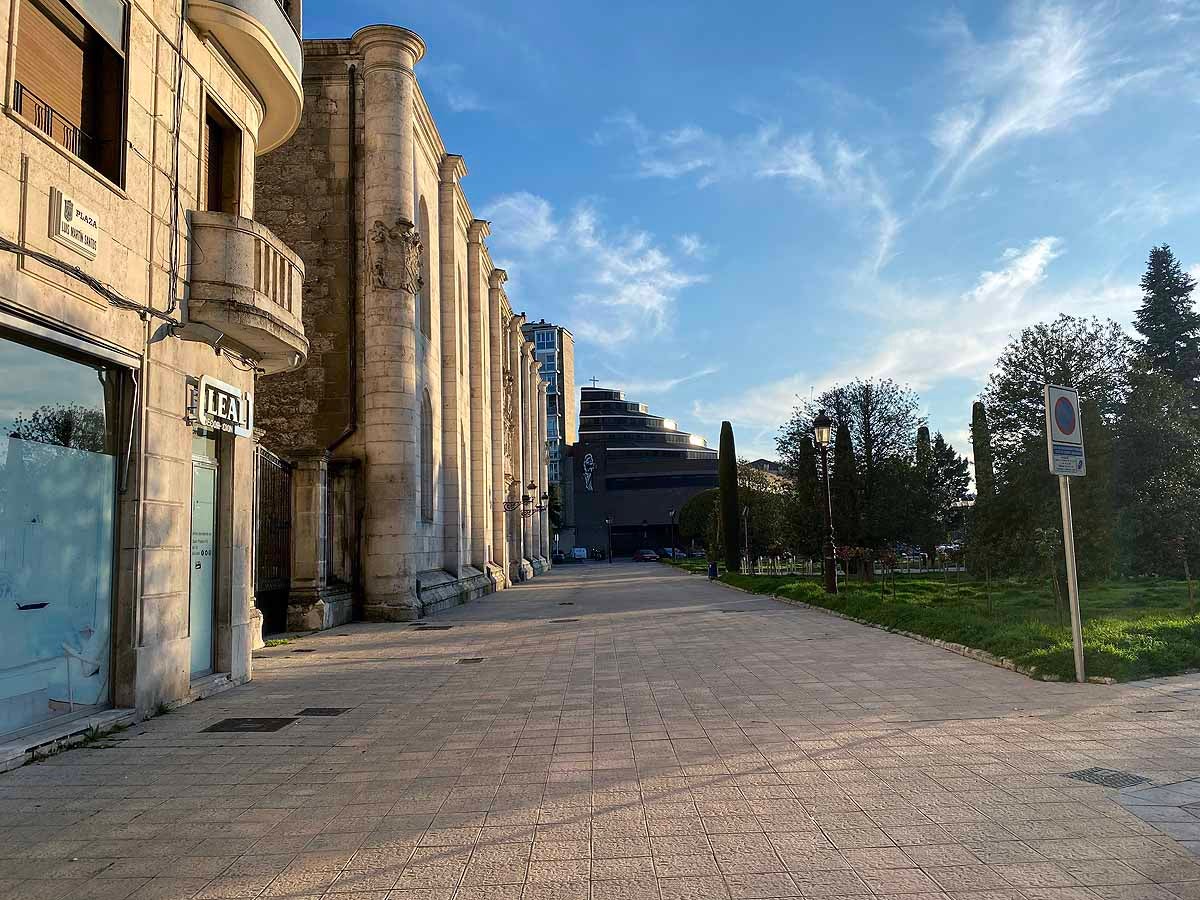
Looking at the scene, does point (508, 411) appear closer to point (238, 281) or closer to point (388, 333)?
point (388, 333)

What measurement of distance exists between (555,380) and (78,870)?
108 m

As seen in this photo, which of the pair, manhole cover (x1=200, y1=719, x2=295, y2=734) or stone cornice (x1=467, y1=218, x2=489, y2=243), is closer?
manhole cover (x1=200, y1=719, x2=295, y2=734)

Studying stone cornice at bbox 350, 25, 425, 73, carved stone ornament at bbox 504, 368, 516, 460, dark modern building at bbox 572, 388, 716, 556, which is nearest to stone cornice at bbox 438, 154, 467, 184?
stone cornice at bbox 350, 25, 425, 73

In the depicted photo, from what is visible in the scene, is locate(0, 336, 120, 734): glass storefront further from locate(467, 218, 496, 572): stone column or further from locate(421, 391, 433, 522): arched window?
locate(467, 218, 496, 572): stone column

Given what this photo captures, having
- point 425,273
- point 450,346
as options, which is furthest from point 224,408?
point 450,346

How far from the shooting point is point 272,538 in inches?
620

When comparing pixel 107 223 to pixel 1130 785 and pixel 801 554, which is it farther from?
pixel 801 554

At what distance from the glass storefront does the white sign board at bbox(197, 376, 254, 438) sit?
3.97 feet

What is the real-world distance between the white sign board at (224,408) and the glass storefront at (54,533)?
121 centimetres

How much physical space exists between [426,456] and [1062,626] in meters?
16.8

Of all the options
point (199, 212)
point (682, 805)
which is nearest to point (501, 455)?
point (199, 212)

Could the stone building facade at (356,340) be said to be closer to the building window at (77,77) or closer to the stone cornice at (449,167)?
the stone cornice at (449,167)

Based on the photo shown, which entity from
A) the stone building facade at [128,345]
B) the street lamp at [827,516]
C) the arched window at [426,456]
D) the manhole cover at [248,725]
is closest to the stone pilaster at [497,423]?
the arched window at [426,456]

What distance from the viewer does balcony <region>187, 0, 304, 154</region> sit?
8875 mm
